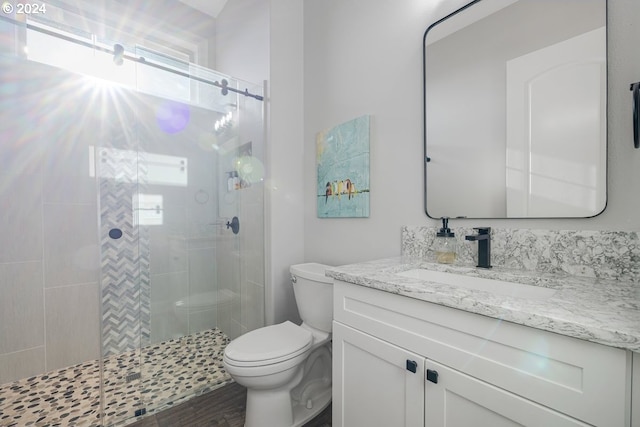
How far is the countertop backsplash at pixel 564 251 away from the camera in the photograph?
0.84 metres

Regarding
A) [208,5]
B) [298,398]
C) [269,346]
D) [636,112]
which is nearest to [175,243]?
[269,346]

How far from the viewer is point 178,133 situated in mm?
1874

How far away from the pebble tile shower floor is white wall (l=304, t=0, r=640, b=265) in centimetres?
109

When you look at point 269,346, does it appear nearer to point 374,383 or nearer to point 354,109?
point 374,383

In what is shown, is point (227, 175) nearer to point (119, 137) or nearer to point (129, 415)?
point (119, 137)

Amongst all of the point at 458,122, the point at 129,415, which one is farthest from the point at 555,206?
the point at 129,415

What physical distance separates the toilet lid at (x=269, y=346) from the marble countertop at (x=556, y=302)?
0.57m

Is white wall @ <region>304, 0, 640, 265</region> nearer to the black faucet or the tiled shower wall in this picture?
the black faucet

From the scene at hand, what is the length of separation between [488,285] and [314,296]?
900 mm

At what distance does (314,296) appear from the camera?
1567 millimetres

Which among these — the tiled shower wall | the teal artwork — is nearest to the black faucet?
the teal artwork

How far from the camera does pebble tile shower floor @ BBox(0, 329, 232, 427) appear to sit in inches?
59.0

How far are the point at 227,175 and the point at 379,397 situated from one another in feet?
5.66

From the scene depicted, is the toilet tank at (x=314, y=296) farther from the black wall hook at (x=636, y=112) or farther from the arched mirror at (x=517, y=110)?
the black wall hook at (x=636, y=112)
